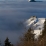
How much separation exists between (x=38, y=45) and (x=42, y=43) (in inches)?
3.4

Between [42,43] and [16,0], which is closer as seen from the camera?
[42,43]

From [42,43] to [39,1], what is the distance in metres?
36.9

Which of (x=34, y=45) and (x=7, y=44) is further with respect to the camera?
(x=7, y=44)

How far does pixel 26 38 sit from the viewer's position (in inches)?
172

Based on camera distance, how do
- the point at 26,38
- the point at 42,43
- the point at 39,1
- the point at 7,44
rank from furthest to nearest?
the point at 39,1 → the point at 7,44 → the point at 26,38 → the point at 42,43

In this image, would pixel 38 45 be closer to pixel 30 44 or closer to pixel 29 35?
pixel 30 44

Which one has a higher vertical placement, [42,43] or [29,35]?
[29,35]

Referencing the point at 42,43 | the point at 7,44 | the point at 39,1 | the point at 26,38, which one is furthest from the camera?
the point at 39,1

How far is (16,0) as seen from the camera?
4172 centimetres

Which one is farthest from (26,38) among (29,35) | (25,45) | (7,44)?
(7,44)

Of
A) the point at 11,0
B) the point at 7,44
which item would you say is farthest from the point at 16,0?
the point at 7,44

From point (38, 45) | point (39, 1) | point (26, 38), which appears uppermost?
point (39, 1)

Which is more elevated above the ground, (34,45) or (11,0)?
(11,0)

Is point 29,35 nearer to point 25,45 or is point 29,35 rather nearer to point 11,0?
point 25,45
